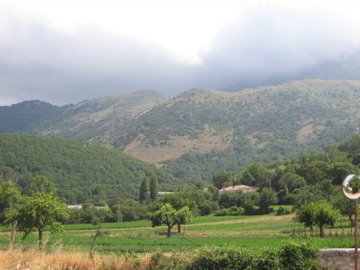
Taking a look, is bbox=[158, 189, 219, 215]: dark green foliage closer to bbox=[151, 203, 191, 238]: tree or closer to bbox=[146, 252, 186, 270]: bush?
bbox=[151, 203, 191, 238]: tree

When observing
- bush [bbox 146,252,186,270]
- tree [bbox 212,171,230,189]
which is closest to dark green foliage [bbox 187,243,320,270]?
bush [bbox 146,252,186,270]

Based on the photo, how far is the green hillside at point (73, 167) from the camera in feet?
511

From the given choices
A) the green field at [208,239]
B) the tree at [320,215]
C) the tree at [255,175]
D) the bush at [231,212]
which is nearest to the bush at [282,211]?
the green field at [208,239]

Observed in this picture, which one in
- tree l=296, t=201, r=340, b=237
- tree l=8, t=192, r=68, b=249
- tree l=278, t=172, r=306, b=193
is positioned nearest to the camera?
tree l=8, t=192, r=68, b=249

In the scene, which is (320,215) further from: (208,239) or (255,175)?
(255,175)

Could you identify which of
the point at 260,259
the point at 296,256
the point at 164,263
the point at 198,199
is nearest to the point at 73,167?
the point at 198,199

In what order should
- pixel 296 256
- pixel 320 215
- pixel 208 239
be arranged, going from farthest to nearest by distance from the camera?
pixel 208 239 → pixel 320 215 → pixel 296 256

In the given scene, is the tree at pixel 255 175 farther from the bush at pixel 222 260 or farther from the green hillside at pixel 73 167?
the bush at pixel 222 260

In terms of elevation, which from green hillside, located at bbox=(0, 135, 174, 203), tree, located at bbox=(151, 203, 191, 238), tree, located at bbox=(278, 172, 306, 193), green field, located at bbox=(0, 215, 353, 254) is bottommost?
green field, located at bbox=(0, 215, 353, 254)

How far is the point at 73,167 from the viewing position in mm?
173250

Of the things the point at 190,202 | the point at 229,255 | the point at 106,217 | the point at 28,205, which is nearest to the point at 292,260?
the point at 229,255

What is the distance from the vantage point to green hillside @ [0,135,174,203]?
155875 mm

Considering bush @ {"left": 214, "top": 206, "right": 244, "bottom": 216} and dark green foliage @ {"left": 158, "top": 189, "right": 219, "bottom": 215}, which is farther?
bush @ {"left": 214, "top": 206, "right": 244, "bottom": 216}

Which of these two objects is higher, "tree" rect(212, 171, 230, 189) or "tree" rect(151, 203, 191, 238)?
"tree" rect(212, 171, 230, 189)
